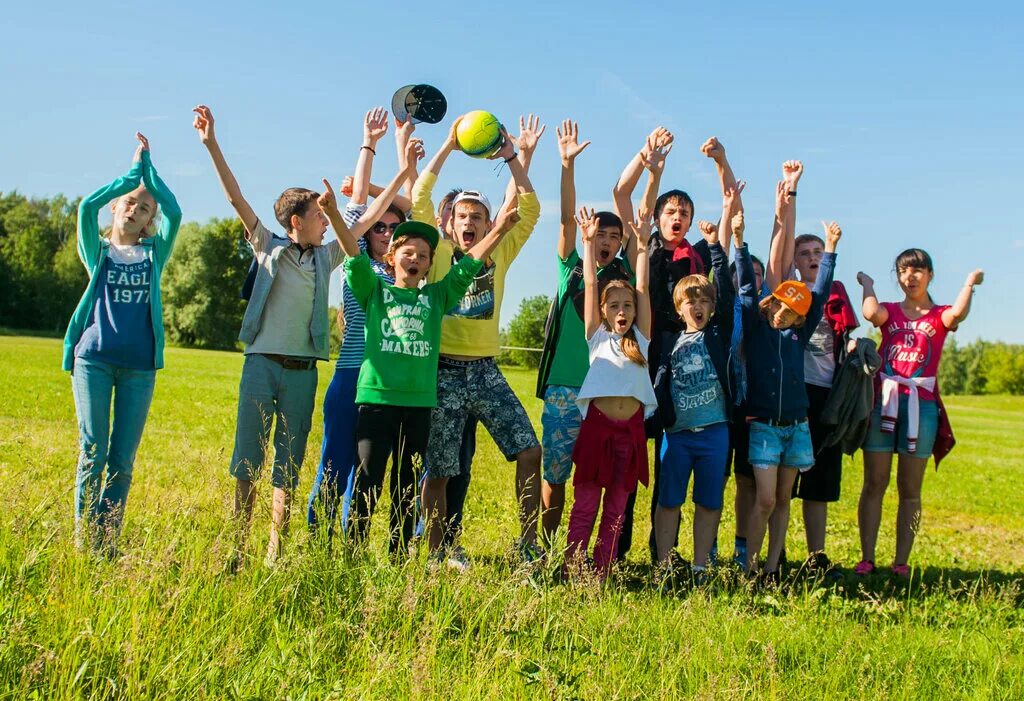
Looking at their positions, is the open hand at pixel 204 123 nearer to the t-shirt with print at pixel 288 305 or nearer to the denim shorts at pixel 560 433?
the t-shirt with print at pixel 288 305

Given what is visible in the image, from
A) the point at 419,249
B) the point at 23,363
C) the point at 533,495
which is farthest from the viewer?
the point at 23,363

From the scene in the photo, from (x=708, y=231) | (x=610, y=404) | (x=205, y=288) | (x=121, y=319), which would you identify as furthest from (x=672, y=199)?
(x=205, y=288)

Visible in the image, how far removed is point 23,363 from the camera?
2473 centimetres

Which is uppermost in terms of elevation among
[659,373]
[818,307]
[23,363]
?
[818,307]

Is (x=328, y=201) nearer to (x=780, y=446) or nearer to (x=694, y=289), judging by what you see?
(x=694, y=289)

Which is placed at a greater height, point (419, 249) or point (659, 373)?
point (419, 249)

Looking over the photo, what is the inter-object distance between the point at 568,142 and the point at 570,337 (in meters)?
1.41

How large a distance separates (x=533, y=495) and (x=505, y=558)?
60.5 inches

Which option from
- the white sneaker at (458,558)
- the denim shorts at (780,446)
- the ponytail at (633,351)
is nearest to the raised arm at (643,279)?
the ponytail at (633,351)

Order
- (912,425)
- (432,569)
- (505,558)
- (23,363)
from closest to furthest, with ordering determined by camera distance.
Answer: (432,569)
(505,558)
(912,425)
(23,363)

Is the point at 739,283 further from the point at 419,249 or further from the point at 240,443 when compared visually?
the point at 240,443

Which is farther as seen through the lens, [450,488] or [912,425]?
[912,425]

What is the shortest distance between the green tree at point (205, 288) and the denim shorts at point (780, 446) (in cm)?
7295

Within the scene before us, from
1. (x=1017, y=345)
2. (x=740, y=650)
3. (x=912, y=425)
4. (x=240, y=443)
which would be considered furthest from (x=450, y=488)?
(x=1017, y=345)
